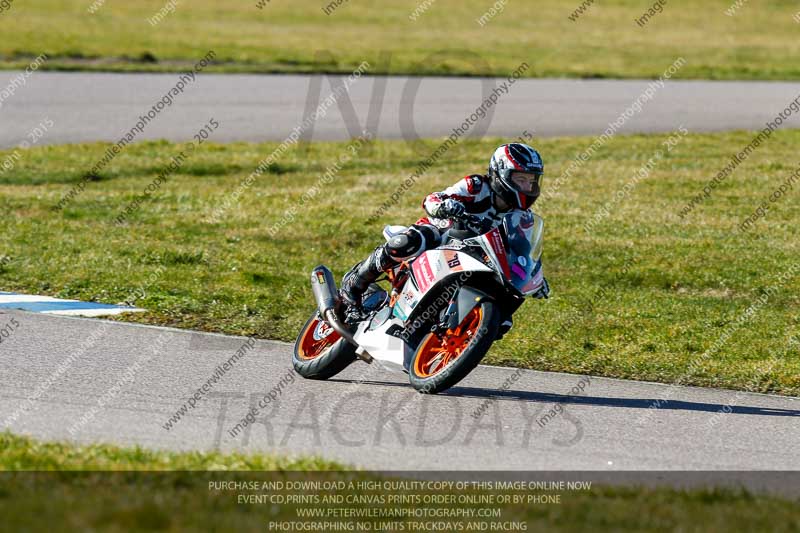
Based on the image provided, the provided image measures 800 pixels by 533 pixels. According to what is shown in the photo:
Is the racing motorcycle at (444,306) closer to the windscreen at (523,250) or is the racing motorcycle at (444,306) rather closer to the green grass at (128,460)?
the windscreen at (523,250)

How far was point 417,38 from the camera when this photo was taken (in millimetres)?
43312

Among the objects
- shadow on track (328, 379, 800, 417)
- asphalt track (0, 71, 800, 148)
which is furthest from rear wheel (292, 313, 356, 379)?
asphalt track (0, 71, 800, 148)

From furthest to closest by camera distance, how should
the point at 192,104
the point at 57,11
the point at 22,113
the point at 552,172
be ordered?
1. the point at 57,11
2. the point at 192,104
3. the point at 22,113
4. the point at 552,172

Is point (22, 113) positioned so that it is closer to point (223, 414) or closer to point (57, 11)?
point (223, 414)

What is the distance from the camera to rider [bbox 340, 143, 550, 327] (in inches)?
323

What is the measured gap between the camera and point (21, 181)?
1731 centimetres

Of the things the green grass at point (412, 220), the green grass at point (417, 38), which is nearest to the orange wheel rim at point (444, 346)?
the green grass at point (412, 220)

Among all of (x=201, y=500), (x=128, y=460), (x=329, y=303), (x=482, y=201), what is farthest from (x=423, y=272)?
(x=201, y=500)

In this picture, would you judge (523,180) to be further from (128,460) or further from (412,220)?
(412,220)

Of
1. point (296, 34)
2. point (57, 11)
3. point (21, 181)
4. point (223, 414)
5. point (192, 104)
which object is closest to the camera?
point (223, 414)

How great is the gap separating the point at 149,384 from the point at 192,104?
16744 mm

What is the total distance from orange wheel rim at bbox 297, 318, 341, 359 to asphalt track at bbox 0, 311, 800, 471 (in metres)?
0.21

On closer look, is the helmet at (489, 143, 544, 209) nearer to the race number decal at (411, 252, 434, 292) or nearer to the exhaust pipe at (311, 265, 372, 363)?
the race number decal at (411, 252, 434, 292)

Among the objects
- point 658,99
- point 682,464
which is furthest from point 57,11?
point 682,464
